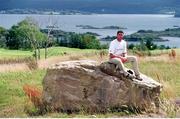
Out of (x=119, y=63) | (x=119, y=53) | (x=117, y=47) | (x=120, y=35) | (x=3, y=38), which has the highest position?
(x=120, y=35)

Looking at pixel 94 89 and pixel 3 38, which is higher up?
pixel 94 89

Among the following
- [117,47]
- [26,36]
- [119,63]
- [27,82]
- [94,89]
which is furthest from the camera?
[26,36]

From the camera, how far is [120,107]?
13570 millimetres

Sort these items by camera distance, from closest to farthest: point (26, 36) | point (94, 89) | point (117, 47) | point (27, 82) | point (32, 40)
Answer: point (117, 47), point (94, 89), point (27, 82), point (26, 36), point (32, 40)

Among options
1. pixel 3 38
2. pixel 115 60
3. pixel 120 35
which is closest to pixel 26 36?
pixel 3 38

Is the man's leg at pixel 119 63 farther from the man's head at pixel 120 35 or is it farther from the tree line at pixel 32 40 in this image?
the tree line at pixel 32 40

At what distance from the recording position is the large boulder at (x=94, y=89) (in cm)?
1355

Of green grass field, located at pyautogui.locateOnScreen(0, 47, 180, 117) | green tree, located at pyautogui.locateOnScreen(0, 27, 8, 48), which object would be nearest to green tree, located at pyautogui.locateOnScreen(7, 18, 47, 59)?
green tree, located at pyautogui.locateOnScreen(0, 27, 8, 48)

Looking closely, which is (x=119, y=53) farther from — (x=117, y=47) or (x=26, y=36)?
(x=26, y=36)

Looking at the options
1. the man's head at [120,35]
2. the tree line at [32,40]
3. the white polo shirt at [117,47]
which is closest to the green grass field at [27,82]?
the white polo shirt at [117,47]

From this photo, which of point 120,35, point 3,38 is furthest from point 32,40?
point 120,35

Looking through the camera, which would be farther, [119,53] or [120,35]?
[119,53]

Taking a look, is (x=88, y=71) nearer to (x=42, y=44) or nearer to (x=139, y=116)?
(x=139, y=116)

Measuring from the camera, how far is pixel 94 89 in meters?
13.8
